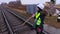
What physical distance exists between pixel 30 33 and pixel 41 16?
199 inches

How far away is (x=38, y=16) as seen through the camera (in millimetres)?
8594

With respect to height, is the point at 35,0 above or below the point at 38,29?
below

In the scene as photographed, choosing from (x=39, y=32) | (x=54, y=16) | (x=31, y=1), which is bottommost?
(x=54, y=16)

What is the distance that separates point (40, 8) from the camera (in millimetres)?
8422

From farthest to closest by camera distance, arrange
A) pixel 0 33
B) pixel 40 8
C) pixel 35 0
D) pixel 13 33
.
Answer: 1. pixel 35 0
2. pixel 0 33
3. pixel 13 33
4. pixel 40 8

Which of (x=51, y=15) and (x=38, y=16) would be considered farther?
(x=51, y=15)

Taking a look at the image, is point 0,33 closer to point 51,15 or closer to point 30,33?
point 30,33

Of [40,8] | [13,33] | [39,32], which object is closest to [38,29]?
[39,32]

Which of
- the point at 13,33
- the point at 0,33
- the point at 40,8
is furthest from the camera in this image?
the point at 0,33

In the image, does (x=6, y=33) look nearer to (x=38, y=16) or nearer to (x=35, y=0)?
(x=38, y=16)

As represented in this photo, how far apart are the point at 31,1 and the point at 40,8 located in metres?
15.5

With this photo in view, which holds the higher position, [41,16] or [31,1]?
[41,16]

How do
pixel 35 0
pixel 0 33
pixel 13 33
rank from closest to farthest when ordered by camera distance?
pixel 13 33 → pixel 0 33 → pixel 35 0

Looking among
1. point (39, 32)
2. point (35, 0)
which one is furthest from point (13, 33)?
point (35, 0)
